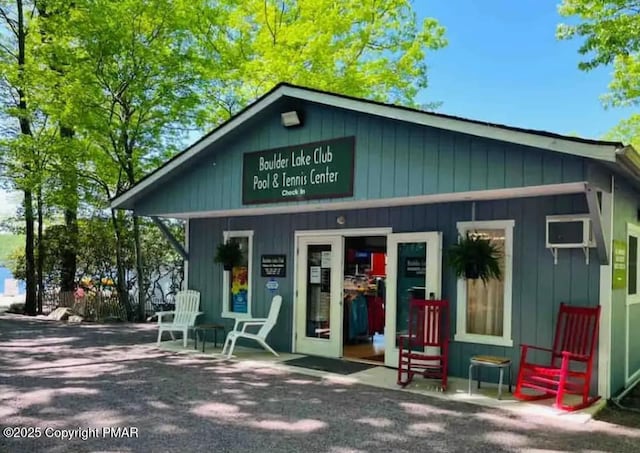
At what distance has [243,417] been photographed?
4723 millimetres

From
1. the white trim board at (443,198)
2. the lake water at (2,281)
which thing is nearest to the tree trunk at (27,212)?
the lake water at (2,281)

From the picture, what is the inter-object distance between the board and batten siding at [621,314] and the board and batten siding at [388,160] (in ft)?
4.06

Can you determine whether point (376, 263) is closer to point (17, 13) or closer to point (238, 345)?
point (238, 345)

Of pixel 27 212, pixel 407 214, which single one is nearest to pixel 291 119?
pixel 407 214

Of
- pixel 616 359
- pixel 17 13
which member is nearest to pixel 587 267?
pixel 616 359

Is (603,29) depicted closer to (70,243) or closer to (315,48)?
(315,48)

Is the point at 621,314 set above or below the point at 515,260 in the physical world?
below

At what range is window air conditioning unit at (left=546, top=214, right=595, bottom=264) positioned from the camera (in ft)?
17.9

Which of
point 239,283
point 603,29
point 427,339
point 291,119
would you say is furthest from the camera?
point 603,29

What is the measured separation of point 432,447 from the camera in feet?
13.3

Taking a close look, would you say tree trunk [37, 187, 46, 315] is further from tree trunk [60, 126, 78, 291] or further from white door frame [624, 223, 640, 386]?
white door frame [624, 223, 640, 386]

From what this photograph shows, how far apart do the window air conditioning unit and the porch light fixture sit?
3.33 m

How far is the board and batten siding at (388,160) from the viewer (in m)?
5.21

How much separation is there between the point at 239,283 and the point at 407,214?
334 cm
